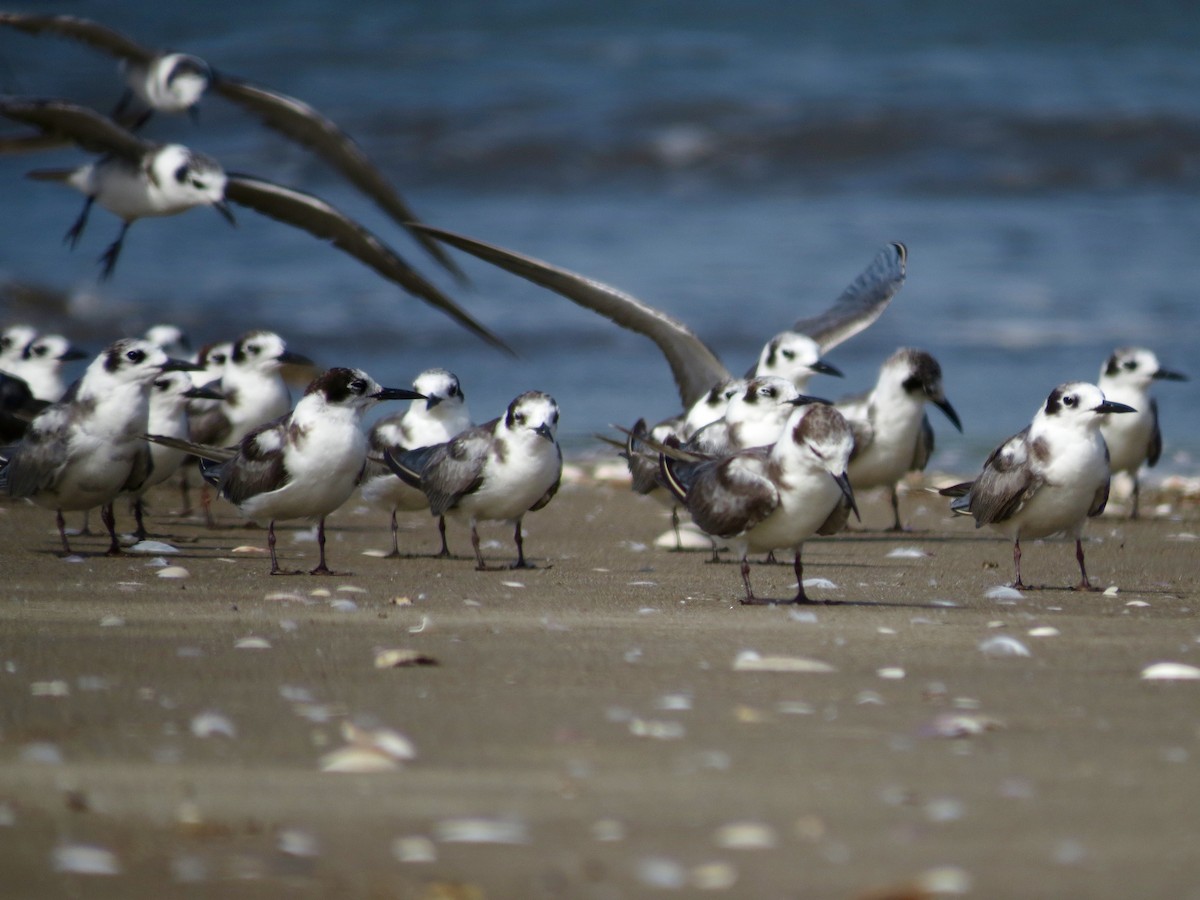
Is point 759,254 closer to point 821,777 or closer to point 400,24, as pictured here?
point 400,24

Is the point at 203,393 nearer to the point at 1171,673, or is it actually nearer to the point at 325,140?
the point at 325,140

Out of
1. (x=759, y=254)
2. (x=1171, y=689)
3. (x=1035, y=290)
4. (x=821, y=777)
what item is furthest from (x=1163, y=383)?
(x=821, y=777)

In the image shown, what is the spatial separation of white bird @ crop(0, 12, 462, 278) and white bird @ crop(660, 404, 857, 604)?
10.3 ft

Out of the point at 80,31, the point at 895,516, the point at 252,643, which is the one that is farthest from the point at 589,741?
the point at 80,31

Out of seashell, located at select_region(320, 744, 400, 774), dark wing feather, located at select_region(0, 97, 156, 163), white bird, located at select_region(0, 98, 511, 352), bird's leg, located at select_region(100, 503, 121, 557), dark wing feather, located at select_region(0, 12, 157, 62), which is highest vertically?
dark wing feather, located at select_region(0, 12, 157, 62)

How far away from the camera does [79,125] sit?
9430 millimetres

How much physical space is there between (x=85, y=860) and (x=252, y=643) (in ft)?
5.96

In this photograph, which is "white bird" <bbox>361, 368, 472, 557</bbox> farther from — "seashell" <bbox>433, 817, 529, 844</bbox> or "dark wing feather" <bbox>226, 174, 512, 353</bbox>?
"seashell" <bbox>433, 817, 529, 844</bbox>

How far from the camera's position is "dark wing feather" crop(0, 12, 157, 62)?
8.79 meters

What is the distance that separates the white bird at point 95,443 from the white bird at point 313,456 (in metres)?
0.57

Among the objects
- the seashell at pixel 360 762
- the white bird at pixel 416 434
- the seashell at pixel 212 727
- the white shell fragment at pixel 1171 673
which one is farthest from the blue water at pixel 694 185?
the seashell at pixel 360 762

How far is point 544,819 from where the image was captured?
296 centimetres

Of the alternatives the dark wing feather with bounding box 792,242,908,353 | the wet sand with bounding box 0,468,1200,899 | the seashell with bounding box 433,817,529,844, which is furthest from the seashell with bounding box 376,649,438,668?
the dark wing feather with bounding box 792,242,908,353

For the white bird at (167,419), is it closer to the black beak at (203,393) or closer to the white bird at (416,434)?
the black beak at (203,393)
